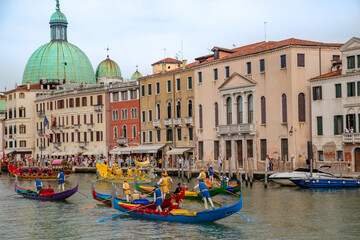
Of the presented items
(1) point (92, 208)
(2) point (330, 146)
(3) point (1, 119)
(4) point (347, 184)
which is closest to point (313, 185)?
(4) point (347, 184)

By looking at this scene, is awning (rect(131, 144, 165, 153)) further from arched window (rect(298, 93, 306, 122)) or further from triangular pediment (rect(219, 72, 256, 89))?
arched window (rect(298, 93, 306, 122))

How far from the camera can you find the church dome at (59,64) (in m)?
98.1

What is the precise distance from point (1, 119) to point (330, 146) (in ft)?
206

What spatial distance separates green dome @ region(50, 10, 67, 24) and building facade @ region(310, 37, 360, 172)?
69.7 m

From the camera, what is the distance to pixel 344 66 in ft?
152

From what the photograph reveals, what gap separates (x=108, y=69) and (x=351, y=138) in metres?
64.6

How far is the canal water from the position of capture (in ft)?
82.3

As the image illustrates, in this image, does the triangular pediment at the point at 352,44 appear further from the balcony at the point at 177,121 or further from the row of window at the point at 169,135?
the balcony at the point at 177,121

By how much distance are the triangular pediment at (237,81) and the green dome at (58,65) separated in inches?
1832

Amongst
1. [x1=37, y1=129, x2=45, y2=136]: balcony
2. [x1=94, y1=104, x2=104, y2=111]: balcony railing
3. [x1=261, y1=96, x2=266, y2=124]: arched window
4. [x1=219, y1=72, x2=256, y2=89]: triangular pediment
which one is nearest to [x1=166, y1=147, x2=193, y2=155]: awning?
[x1=219, y1=72, x2=256, y2=89]: triangular pediment

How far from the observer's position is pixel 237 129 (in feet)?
180

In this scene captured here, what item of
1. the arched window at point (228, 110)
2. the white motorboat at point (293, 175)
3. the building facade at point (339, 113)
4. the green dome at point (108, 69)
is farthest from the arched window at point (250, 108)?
the green dome at point (108, 69)

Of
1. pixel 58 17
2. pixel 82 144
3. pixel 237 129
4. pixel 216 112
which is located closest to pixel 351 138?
pixel 237 129

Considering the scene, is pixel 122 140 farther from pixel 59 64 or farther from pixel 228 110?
Result: pixel 59 64
